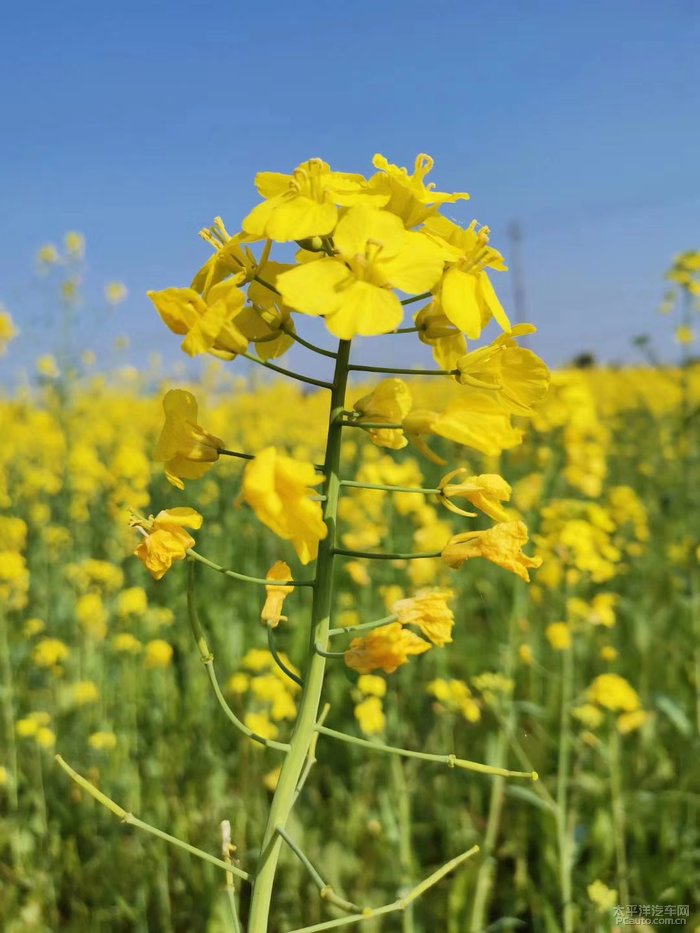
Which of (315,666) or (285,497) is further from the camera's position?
(315,666)

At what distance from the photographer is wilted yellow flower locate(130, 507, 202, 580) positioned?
1241 millimetres

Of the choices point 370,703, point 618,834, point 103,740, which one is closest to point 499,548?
point 370,703

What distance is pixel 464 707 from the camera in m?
3.00

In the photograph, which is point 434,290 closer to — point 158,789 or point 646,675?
point 158,789

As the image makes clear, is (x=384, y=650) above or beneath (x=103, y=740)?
above

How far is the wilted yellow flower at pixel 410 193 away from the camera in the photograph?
1221mm

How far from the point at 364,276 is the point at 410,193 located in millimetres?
188

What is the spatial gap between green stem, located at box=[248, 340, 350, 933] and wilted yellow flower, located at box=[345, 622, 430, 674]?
0.33 feet

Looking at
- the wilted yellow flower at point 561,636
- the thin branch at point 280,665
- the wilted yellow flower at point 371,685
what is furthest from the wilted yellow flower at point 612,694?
the thin branch at point 280,665

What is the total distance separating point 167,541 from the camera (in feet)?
4.07

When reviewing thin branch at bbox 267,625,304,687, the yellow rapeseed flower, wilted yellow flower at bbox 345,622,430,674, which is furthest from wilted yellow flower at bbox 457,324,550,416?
thin branch at bbox 267,625,304,687

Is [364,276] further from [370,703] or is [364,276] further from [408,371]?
[370,703]

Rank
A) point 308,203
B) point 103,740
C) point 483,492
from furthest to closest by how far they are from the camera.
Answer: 1. point 103,740
2. point 483,492
3. point 308,203

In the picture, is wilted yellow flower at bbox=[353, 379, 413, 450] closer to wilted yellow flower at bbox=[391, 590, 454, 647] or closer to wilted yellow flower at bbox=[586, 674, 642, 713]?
wilted yellow flower at bbox=[391, 590, 454, 647]
